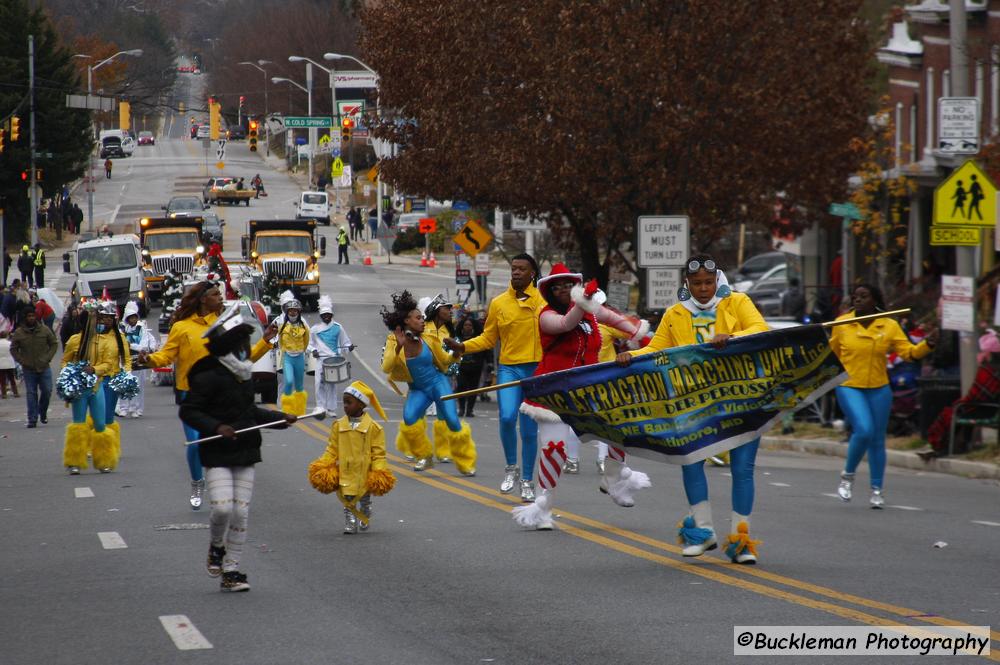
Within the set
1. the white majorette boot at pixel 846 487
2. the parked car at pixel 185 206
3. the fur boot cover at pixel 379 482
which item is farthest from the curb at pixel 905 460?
the parked car at pixel 185 206

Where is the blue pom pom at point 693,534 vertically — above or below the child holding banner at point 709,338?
below

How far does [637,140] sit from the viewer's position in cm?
3116

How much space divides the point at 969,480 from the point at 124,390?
9642 mm

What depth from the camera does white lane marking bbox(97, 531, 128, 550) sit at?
12375 mm

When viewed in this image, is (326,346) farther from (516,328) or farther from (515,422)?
(516,328)

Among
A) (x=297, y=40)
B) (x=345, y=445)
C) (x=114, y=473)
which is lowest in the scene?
(x=114, y=473)

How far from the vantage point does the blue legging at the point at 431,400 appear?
16797 mm

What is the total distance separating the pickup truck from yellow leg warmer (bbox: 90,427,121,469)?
79.4 metres

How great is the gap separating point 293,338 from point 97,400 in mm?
6947

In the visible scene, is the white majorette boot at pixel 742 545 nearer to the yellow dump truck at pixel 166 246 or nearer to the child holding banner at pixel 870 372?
the child holding banner at pixel 870 372

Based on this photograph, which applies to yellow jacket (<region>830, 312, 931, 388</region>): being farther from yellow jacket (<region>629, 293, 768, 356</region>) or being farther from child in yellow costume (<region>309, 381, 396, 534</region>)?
child in yellow costume (<region>309, 381, 396, 534</region>)

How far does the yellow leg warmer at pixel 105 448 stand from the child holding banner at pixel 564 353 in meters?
8.00

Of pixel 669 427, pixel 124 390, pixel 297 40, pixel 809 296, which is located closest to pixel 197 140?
pixel 297 40

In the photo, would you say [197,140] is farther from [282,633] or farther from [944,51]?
[282,633]
